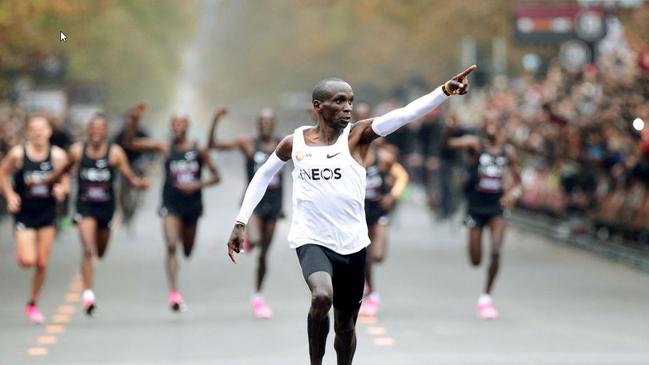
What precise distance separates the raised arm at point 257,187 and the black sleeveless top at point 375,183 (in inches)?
248

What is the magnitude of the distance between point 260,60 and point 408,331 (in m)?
87.1

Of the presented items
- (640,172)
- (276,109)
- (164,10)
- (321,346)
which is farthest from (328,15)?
(321,346)

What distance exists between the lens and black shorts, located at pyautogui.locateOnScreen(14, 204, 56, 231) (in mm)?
15953

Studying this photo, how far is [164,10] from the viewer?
77.3 meters

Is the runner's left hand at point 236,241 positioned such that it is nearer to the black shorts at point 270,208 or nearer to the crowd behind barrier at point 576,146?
the black shorts at point 270,208

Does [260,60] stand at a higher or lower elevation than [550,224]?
higher

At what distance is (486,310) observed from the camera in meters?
16.1

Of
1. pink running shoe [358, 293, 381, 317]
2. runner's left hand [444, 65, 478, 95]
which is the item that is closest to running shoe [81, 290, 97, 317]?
pink running shoe [358, 293, 381, 317]

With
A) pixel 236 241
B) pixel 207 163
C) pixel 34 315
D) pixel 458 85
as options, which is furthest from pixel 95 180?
pixel 458 85

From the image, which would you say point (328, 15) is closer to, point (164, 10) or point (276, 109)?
point (164, 10)

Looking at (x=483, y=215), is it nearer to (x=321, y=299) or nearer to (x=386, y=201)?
(x=386, y=201)

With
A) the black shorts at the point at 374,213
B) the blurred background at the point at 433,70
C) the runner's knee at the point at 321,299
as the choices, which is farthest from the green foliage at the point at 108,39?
the runner's knee at the point at 321,299

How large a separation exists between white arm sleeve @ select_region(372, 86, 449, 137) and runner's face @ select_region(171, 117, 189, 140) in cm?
698

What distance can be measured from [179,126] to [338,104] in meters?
6.89
